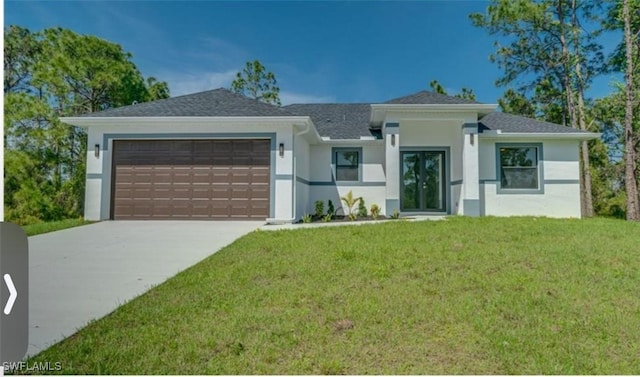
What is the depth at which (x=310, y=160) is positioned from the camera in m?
12.8

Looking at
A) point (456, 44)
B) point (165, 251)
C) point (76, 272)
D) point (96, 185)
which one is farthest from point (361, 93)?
point (76, 272)

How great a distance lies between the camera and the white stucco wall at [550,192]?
1164 cm

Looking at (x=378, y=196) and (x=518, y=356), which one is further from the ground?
(x=378, y=196)

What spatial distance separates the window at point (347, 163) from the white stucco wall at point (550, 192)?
422 centimetres

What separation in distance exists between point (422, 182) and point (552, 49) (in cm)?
995

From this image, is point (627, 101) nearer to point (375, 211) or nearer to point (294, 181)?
point (375, 211)

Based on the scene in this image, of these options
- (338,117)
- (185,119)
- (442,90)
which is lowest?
(185,119)

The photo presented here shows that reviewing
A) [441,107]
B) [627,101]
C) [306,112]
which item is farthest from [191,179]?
[627,101]

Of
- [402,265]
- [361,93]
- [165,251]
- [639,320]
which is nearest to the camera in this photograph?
[639,320]

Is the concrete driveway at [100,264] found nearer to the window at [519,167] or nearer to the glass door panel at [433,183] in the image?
the glass door panel at [433,183]

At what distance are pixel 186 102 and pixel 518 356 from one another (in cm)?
1095

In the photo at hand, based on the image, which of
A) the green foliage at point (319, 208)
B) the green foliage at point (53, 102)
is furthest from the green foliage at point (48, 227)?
the green foliage at point (319, 208)

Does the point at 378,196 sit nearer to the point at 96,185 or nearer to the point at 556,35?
the point at 96,185

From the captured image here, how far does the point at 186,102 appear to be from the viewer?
11023 mm
